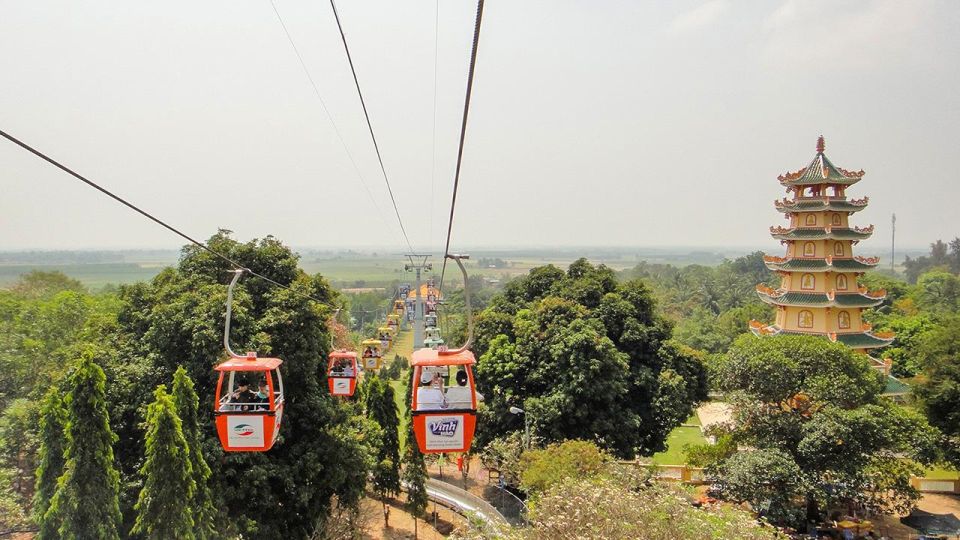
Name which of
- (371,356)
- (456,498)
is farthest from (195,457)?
(456,498)

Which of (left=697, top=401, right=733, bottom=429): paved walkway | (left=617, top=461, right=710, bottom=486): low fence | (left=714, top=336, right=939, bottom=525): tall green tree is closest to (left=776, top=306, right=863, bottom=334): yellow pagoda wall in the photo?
(left=714, top=336, right=939, bottom=525): tall green tree

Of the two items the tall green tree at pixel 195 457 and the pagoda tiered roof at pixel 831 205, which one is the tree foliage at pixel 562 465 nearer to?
the tall green tree at pixel 195 457

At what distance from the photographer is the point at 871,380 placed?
1948 centimetres

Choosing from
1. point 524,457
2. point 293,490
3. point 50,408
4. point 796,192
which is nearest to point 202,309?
point 50,408

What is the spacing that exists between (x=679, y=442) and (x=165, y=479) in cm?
2589

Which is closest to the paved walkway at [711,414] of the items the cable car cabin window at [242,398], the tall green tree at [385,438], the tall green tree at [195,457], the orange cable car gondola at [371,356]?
the tall green tree at [385,438]

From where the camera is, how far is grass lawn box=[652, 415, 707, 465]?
93.0 ft

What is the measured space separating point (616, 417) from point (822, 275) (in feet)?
42.1

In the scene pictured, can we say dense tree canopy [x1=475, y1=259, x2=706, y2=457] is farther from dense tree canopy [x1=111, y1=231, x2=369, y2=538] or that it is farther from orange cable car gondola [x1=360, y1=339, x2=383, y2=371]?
dense tree canopy [x1=111, y1=231, x2=369, y2=538]

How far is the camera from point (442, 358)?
9.34 metres

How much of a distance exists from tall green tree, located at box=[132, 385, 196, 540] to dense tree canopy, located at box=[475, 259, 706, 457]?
470 inches

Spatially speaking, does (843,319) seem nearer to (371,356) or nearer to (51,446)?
(371,356)

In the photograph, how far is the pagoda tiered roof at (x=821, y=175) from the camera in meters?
26.8

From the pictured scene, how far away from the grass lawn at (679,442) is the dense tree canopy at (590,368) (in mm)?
4385
